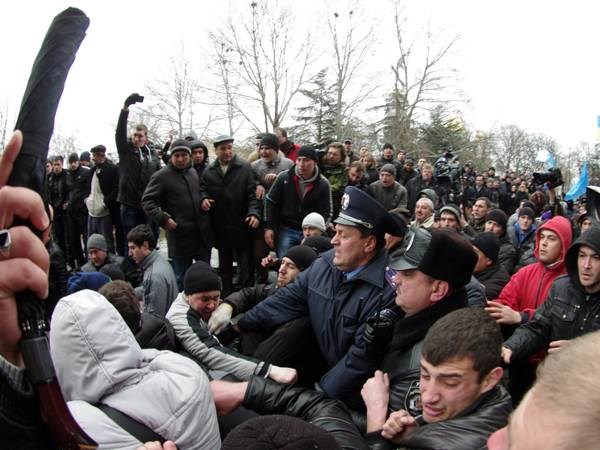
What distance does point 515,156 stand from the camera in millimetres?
55781

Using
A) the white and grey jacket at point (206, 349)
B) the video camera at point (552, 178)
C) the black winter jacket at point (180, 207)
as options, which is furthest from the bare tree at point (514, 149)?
the white and grey jacket at point (206, 349)

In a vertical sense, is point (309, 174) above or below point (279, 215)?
above

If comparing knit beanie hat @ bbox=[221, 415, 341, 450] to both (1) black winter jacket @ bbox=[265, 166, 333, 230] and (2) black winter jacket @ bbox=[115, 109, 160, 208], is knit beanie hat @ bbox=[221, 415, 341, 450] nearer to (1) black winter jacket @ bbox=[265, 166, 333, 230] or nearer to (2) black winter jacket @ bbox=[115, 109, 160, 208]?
(1) black winter jacket @ bbox=[265, 166, 333, 230]

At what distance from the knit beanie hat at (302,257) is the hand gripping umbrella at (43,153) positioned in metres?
2.72

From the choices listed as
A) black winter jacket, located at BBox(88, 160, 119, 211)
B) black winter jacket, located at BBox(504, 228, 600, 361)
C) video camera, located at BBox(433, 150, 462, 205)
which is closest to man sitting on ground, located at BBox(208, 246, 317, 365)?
black winter jacket, located at BBox(504, 228, 600, 361)

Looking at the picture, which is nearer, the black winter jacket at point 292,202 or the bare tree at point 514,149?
the black winter jacket at point 292,202

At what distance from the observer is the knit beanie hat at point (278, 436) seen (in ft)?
4.05

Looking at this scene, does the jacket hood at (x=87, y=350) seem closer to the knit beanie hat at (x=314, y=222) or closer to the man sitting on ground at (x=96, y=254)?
the knit beanie hat at (x=314, y=222)

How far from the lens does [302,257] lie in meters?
3.77

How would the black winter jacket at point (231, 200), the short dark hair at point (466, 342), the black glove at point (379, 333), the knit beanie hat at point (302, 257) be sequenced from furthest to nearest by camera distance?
the black winter jacket at point (231, 200), the knit beanie hat at point (302, 257), the black glove at point (379, 333), the short dark hair at point (466, 342)

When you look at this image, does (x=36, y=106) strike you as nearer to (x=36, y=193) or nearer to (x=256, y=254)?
(x=36, y=193)

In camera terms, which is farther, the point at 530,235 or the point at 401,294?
the point at 530,235

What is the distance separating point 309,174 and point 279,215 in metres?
0.61

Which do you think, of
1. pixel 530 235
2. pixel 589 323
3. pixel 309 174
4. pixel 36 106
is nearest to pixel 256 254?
pixel 309 174
